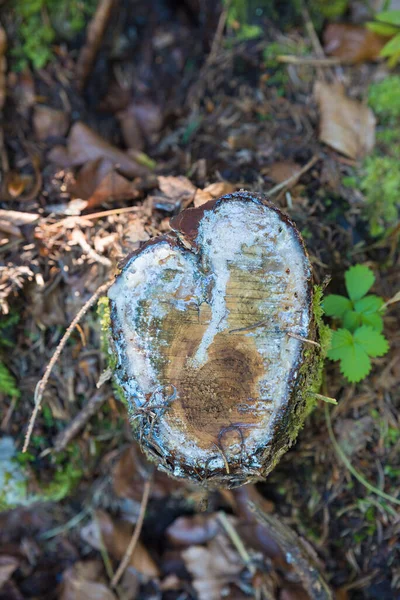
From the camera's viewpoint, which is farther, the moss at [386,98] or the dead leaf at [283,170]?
the moss at [386,98]

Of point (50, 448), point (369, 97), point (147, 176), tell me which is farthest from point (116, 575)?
point (369, 97)

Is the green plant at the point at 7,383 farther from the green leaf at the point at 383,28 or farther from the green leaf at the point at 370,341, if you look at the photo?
the green leaf at the point at 383,28

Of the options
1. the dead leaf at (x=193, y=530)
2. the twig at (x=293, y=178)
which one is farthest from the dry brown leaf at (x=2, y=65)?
the dead leaf at (x=193, y=530)

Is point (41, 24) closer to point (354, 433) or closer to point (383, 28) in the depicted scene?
point (383, 28)

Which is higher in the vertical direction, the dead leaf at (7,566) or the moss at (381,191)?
the moss at (381,191)

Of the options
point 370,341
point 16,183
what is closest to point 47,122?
point 16,183
